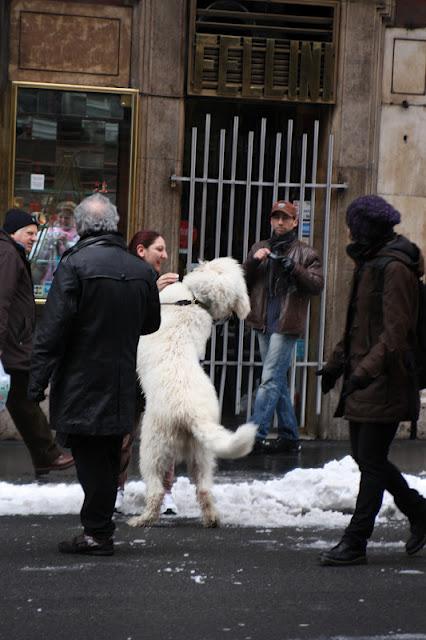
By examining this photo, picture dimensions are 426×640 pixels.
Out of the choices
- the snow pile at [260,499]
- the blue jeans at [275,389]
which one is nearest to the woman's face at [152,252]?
the snow pile at [260,499]

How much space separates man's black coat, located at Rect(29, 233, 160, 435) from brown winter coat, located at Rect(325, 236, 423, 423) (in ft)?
3.69

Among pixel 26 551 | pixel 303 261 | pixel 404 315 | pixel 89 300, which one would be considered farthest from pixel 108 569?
pixel 303 261

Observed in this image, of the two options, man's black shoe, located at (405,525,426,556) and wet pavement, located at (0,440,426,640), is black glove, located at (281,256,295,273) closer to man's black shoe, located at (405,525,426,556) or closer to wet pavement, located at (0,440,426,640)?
wet pavement, located at (0,440,426,640)

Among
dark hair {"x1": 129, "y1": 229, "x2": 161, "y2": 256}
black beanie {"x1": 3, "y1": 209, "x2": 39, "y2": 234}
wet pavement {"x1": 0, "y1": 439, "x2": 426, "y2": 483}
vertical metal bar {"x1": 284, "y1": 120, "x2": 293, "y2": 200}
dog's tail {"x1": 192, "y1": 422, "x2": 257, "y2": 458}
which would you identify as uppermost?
vertical metal bar {"x1": 284, "y1": 120, "x2": 293, "y2": 200}

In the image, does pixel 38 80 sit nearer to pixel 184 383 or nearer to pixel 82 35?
pixel 82 35

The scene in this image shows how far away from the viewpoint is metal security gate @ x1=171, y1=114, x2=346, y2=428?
37.2ft

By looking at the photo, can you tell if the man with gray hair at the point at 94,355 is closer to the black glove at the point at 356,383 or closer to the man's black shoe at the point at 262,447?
the black glove at the point at 356,383

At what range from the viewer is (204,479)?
7566 millimetres

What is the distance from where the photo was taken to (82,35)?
36.1 feet

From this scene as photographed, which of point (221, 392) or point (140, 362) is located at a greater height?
point (140, 362)

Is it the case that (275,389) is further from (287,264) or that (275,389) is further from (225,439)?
(225,439)

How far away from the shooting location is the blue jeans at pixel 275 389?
10.7m

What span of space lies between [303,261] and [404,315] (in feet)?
13.7

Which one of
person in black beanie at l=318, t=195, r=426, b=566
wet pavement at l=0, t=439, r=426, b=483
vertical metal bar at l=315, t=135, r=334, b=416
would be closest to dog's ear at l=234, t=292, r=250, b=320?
person in black beanie at l=318, t=195, r=426, b=566
